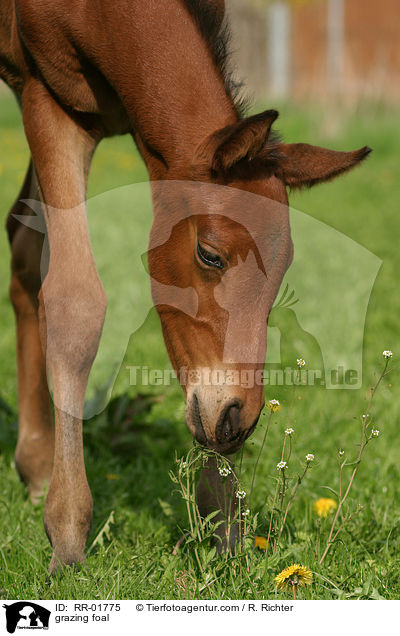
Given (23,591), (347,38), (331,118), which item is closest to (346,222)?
(331,118)

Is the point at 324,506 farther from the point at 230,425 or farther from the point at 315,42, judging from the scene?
the point at 315,42

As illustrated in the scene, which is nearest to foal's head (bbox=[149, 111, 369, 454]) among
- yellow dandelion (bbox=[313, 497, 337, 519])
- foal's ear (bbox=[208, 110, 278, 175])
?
foal's ear (bbox=[208, 110, 278, 175])

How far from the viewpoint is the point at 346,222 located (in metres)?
8.56

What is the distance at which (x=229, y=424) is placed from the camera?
7.30 ft

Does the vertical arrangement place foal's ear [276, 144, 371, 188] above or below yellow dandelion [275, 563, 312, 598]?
above

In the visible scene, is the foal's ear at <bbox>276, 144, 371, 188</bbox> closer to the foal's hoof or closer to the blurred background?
the foal's hoof

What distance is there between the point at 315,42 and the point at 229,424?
18933 millimetres

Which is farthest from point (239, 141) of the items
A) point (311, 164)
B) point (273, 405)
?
point (273, 405)

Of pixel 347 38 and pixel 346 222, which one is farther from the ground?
pixel 347 38

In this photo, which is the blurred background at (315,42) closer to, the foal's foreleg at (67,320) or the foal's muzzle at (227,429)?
the foal's foreleg at (67,320)

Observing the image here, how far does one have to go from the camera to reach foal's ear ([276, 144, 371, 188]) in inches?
93.6

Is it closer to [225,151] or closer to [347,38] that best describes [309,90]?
[347,38]
